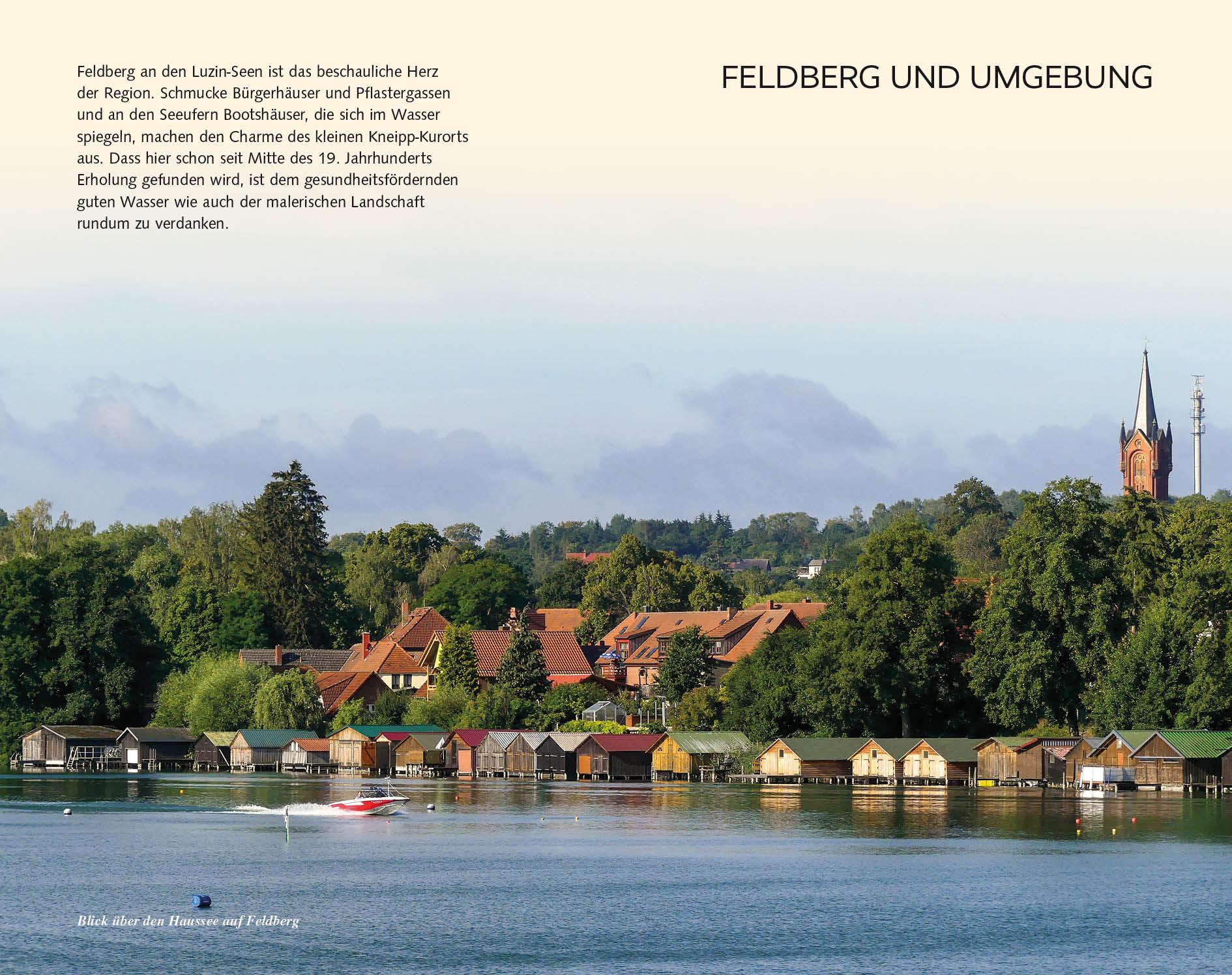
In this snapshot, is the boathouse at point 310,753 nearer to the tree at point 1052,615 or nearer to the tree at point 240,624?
the tree at point 240,624

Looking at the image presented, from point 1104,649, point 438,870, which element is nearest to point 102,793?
point 438,870

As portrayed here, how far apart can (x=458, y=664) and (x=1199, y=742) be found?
6860 cm

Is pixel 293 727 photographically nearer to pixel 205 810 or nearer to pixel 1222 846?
pixel 205 810

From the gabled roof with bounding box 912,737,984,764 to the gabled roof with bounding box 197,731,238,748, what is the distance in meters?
64.1

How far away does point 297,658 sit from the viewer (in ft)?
564

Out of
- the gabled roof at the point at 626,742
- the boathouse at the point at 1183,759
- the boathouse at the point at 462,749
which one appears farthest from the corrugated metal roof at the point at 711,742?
the boathouse at the point at 1183,759

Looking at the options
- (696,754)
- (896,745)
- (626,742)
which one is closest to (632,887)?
(896,745)

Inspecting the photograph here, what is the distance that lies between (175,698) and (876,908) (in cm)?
11088

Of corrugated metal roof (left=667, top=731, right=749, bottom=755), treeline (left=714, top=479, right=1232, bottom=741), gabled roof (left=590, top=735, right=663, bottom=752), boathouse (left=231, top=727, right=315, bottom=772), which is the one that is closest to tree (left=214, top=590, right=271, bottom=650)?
boathouse (left=231, top=727, right=315, bottom=772)

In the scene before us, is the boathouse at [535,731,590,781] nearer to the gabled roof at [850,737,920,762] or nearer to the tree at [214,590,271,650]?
the gabled roof at [850,737,920,762]

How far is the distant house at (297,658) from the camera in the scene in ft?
546

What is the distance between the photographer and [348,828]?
303ft

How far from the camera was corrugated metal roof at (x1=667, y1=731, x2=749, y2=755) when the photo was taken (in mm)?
133375

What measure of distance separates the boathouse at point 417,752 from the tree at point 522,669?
7397 millimetres
